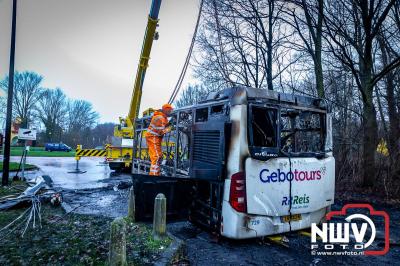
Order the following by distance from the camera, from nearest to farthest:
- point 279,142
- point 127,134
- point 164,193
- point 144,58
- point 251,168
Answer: point 251,168 → point 279,142 → point 164,193 → point 144,58 → point 127,134

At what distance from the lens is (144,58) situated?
1345 cm

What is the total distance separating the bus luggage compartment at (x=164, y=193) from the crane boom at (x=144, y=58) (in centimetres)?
889

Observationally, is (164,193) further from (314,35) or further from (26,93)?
(26,93)

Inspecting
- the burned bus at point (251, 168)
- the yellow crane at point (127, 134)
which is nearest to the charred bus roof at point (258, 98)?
the burned bus at point (251, 168)

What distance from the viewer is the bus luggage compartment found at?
184 inches

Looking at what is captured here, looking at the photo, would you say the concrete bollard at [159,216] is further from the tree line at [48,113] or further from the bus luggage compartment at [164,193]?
the tree line at [48,113]

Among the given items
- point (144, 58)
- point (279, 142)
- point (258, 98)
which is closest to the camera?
point (258, 98)

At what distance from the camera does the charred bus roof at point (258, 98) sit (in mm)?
4307

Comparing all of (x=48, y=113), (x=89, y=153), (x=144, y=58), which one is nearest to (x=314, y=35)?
(x=144, y=58)

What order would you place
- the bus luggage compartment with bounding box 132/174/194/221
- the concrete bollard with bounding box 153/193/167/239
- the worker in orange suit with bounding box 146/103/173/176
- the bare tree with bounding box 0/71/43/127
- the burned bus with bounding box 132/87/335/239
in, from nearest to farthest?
the burned bus with bounding box 132/87/335/239 < the concrete bollard with bounding box 153/193/167/239 < the bus luggage compartment with bounding box 132/174/194/221 < the worker in orange suit with bounding box 146/103/173/176 < the bare tree with bounding box 0/71/43/127

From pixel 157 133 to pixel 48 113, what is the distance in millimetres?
53288

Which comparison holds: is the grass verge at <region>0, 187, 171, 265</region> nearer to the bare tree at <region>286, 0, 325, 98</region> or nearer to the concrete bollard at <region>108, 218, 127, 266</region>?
the concrete bollard at <region>108, 218, 127, 266</region>

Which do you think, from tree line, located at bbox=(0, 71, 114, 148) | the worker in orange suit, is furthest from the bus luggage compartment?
tree line, located at bbox=(0, 71, 114, 148)

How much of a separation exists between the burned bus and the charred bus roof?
0.01m
